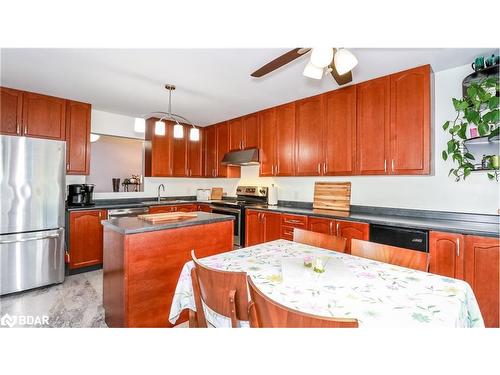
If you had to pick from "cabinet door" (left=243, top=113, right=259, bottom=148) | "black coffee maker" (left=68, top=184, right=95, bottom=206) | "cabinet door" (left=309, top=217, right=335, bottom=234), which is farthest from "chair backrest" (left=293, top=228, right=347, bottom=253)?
"black coffee maker" (left=68, top=184, right=95, bottom=206)

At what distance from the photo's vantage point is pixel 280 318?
671 mm

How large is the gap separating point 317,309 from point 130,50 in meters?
2.32

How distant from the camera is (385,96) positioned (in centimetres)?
240

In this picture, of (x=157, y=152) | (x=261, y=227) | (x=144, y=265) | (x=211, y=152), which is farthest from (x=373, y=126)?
(x=157, y=152)

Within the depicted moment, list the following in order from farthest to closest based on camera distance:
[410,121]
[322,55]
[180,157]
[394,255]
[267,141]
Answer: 1. [180,157]
2. [267,141]
3. [410,121]
4. [394,255]
5. [322,55]

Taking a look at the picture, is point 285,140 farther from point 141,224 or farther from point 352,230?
point 141,224

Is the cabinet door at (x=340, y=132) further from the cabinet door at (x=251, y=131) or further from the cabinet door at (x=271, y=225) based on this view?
the cabinet door at (x=251, y=131)

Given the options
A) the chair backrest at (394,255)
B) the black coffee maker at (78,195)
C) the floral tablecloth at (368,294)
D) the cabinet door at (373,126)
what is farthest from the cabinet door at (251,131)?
the floral tablecloth at (368,294)

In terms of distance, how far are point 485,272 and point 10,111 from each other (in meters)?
4.91

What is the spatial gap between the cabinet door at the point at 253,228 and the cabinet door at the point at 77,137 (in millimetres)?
2421

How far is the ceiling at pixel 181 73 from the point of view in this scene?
78.4 inches
